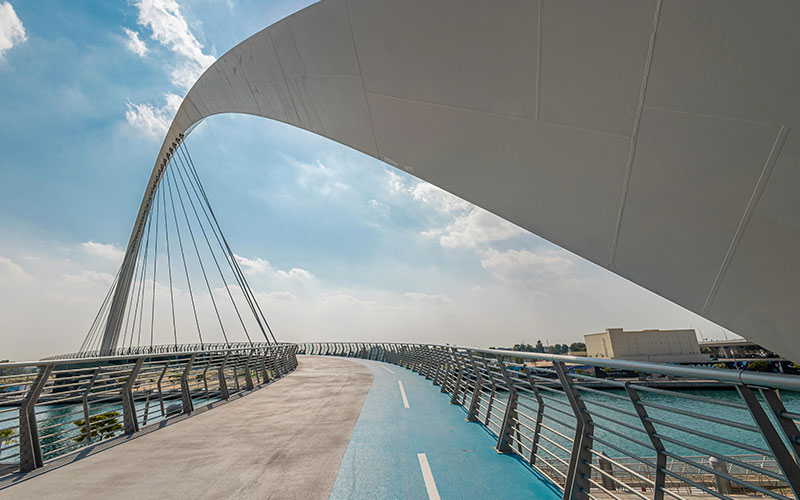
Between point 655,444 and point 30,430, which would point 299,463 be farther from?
point 655,444

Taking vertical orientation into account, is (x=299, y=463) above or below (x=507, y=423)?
below

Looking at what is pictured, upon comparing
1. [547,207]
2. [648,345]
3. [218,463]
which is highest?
[648,345]

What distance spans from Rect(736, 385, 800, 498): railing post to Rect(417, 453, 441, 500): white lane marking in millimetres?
2588

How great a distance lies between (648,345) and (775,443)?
5481cm

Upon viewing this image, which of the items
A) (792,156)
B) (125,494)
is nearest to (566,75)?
(792,156)

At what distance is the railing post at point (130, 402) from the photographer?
5840 millimetres

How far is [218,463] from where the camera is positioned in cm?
450

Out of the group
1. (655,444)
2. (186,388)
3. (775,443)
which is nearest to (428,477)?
(655,444)

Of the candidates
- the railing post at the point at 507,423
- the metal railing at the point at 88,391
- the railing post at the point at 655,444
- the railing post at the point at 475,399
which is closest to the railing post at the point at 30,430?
the metal railing at the point at 88,391

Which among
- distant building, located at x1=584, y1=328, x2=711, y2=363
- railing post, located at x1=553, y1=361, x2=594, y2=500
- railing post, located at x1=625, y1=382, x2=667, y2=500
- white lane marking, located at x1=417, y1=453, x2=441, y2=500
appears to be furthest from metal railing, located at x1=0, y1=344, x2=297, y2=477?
distant building, located at x1=584, y1=328, x2=711, y2=363

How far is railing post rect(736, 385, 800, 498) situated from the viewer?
1.73m

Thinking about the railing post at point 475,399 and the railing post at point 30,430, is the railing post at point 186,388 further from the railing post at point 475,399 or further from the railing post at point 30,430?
the railing post at point 475,399

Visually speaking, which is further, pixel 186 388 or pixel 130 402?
pixel 186 388

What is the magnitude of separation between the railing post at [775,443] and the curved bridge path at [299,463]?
7.07ft
